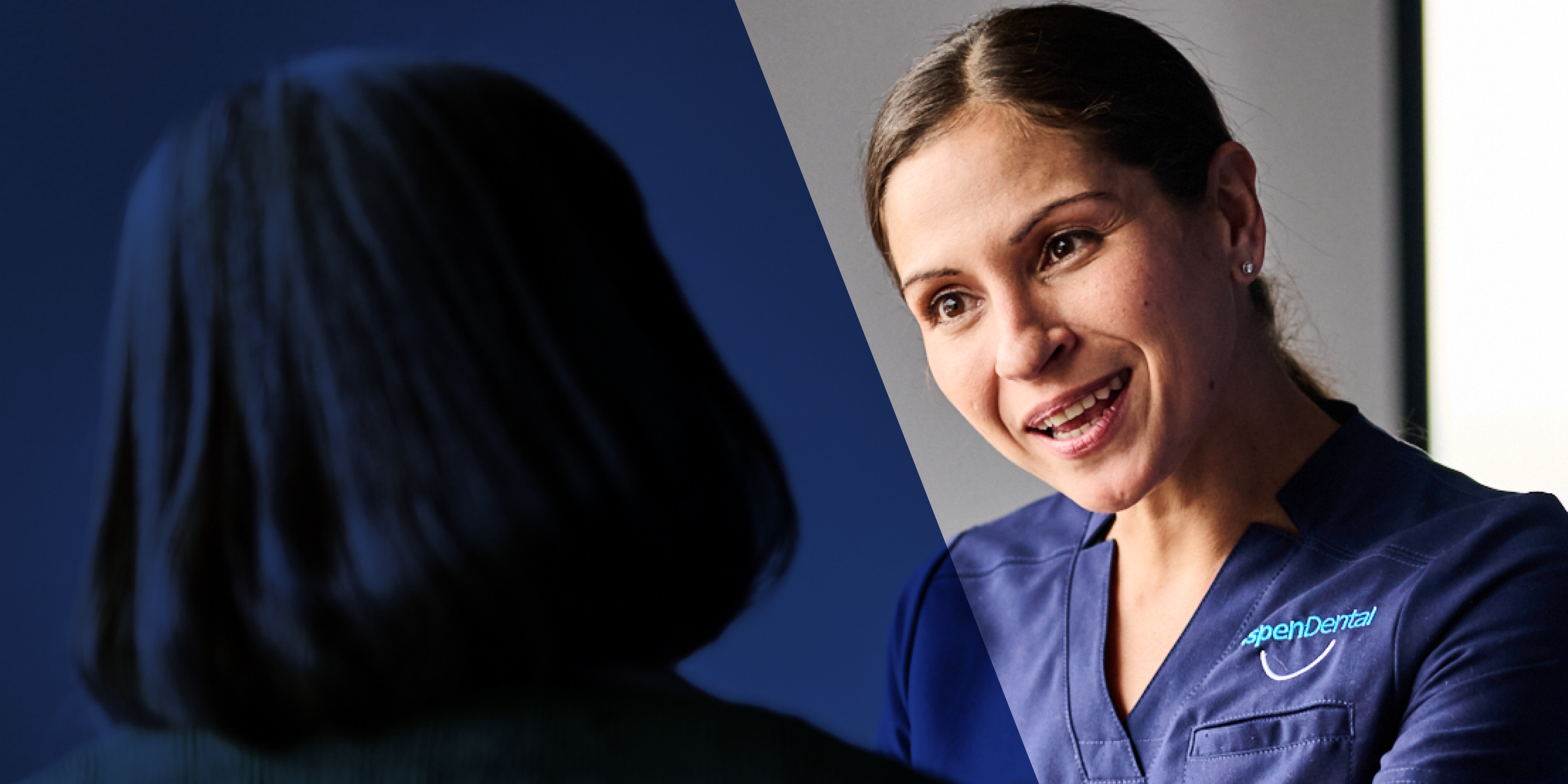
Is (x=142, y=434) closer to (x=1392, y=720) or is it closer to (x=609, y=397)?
(x=609, y=397)

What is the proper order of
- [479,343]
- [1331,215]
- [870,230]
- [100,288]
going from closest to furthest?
1. [479,343]
2. [100,288]
3. [870,230]
4. [1331,215]

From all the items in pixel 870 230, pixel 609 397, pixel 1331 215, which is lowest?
pixel 1331 215

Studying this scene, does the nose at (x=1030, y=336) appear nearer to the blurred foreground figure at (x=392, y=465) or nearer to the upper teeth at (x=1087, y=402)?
the upper teeth at (x=1087, y=402)

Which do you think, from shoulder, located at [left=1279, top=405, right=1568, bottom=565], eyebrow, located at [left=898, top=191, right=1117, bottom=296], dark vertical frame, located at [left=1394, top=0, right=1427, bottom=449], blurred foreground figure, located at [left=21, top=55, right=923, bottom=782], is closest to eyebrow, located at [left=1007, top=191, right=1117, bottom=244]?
eyebrow, located at [left=898, top=191, right=1117, bottom=296]

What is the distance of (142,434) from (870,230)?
52cm

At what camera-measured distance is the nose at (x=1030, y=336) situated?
25.3 inches

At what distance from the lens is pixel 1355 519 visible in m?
0.67

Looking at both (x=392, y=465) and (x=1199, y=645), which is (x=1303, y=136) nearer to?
(x=1199, y=645)

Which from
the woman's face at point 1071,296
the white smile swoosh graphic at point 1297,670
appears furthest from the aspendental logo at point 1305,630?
the woman's face at point 1071,296

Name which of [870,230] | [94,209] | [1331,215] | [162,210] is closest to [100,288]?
[94,209]

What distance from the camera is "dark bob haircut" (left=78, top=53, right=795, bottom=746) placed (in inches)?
10.9

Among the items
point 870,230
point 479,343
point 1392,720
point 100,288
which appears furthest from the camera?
point 870,230

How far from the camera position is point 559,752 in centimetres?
26

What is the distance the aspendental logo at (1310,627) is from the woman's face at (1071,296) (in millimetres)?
100
